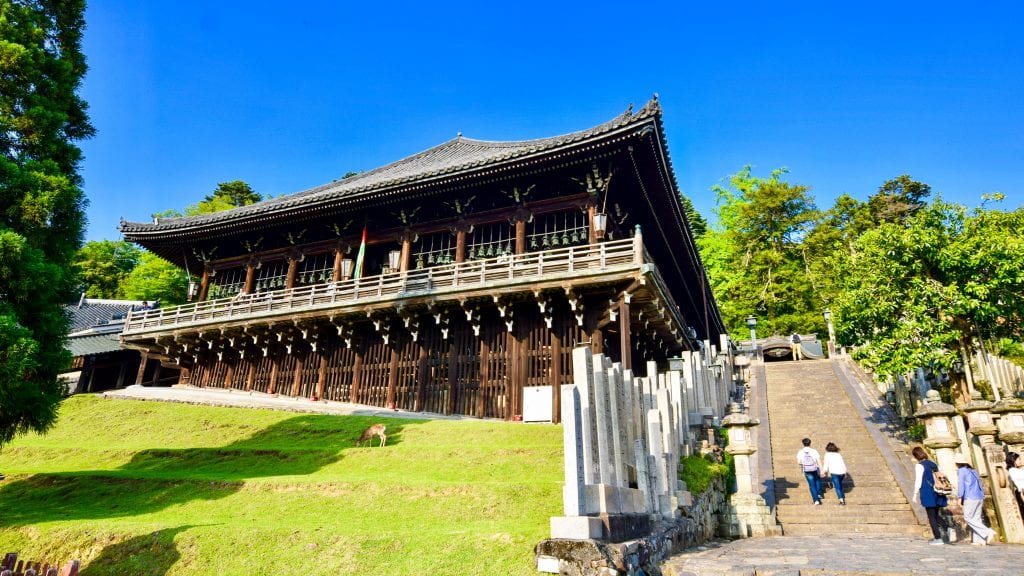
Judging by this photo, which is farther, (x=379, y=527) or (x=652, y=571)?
(x=379, y=527)

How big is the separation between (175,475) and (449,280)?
378 inches

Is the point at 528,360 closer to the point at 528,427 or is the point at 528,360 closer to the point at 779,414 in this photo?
the point at 528,427

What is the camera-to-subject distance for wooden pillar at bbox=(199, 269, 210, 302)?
84.6 feet

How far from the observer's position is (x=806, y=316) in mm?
40000

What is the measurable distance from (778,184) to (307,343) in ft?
125

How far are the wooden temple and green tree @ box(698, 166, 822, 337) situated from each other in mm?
18343

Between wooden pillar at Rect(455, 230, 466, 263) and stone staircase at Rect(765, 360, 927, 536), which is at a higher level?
wooden pillar at Rect(455, 230, 466, 263)

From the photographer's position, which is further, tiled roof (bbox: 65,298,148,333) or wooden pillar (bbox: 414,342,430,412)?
tiled roof (bbox: 65,298,148,333)

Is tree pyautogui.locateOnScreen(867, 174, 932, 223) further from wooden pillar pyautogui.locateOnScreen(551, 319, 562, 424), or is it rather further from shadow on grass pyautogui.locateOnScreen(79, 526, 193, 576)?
shadow on grass pyautogui.locateOnScreen(79, 526, 193, 576)

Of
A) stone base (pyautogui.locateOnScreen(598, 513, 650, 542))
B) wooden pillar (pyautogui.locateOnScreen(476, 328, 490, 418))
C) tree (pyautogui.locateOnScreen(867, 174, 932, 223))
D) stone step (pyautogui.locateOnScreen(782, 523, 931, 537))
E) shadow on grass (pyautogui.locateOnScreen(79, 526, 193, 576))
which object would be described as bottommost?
stone step (pyautogui.locateOnScreen(782, 523, 931, 537))

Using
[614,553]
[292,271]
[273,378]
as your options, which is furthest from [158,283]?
[614,553]

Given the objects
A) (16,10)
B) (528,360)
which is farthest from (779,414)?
(16,10)

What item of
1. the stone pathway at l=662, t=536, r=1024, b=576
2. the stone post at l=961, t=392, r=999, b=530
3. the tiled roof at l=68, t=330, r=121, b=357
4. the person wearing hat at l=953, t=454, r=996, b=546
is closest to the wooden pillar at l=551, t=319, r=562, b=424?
the stone pathway at l=662, t=536, r=1024, b=576

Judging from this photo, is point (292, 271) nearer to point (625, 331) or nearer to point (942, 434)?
point (625, 331)
